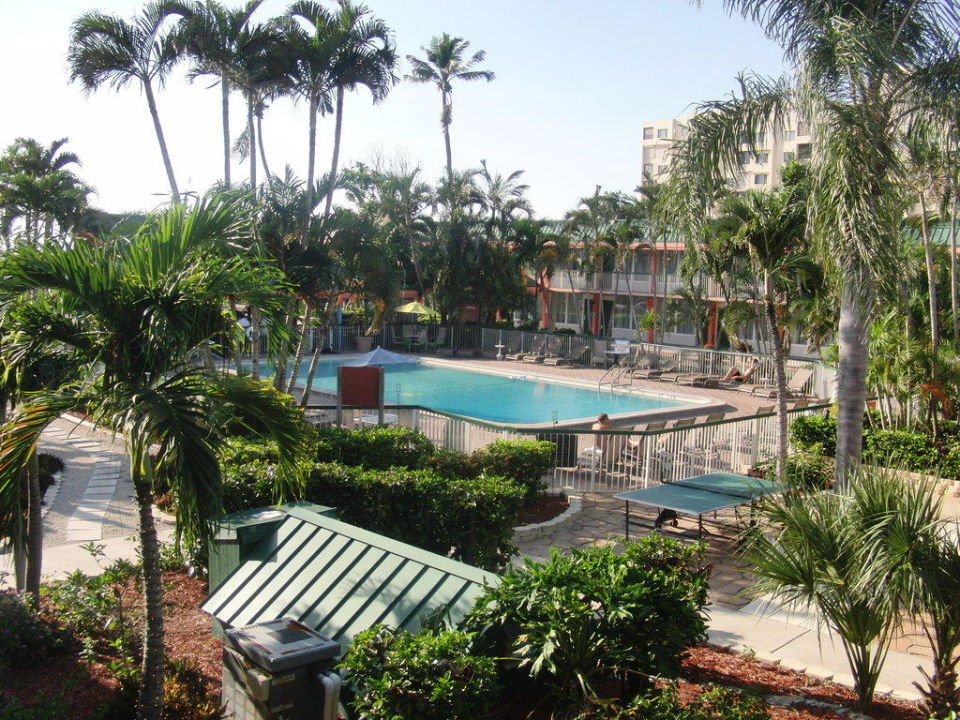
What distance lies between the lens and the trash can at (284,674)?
167 inches

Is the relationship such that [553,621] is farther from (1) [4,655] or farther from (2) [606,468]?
(2) [606,468]

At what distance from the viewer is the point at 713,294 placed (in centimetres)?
3825

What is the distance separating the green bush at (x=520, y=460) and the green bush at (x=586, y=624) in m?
6.57

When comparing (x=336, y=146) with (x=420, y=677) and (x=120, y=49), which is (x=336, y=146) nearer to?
(x=120, y=49)

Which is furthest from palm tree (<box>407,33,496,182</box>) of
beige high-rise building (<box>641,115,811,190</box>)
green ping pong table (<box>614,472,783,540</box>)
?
green ping pong table (<box>614,472,783,540</box>)

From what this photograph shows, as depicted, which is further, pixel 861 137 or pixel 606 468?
pixel 606 468

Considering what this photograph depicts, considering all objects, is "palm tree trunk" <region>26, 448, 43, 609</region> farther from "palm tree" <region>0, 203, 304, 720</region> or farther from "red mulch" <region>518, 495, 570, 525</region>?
"red mulch" <region>518, 495, 570, 525</region>

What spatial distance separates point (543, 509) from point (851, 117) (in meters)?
6.10

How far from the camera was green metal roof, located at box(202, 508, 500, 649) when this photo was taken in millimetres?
4969

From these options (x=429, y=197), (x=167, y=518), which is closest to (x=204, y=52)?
(x=167, y=518)

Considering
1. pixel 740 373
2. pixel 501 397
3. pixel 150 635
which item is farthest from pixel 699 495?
pixel 740 373

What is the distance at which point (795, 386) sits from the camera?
2377 cm

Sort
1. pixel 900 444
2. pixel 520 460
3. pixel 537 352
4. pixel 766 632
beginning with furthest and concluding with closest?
pixel 537 352
pixel 900 444
pixel 520 460
pixel 766 632

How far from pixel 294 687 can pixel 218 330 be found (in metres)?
2.10
